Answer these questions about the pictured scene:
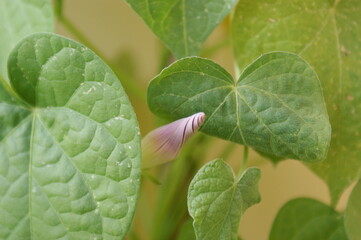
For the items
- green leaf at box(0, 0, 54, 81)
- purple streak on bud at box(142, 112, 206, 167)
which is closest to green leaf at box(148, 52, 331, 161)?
purple streak on bud at box(142, 112, 206, 167)

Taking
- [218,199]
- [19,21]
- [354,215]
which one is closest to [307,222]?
[354,215]

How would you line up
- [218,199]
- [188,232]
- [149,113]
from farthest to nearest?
1. [149,113]
2. [188,232]
3. [218,199]

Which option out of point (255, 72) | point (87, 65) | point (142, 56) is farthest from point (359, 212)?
point (142, 56)

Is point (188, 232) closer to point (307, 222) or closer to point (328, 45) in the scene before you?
point (307, 222)

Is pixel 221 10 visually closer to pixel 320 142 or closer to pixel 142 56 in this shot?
pixel 320 142

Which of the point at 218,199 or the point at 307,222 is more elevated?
the point at 218,199

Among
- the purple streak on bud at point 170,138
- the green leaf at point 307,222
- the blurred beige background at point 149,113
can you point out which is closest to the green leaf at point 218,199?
the purple streak on bud at point 170,138
